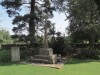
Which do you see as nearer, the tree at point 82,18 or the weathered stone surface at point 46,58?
the weathered stone surface at point 46,58

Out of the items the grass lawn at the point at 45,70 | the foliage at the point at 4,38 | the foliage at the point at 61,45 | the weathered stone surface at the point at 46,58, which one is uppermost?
the foliage at the point at 4,38

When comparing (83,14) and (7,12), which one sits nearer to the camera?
(83,14)

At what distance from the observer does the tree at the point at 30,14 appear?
101 feet

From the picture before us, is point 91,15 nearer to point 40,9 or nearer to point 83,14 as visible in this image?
point 83,14

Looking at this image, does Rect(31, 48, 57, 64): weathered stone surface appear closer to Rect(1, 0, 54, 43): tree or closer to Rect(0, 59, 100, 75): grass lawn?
Rect(0, 59, 100, 75): grass lawn

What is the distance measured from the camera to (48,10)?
3247 centimetres

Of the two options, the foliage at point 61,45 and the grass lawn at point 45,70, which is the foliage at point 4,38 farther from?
the grass lawn at point 45,70

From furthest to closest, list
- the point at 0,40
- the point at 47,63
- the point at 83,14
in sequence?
the point at 0,40 < the point at 83,14 < the point at 47,63

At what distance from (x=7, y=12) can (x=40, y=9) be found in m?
4.28

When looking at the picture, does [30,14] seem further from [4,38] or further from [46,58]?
[4,38]

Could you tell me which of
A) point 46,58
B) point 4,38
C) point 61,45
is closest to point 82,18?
point 61,45

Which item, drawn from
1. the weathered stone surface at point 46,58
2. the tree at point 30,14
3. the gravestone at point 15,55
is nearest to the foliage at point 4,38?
the tree at point 30,14

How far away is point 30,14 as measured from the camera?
101 feet

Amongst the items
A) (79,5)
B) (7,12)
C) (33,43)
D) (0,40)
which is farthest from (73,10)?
(0,40)
